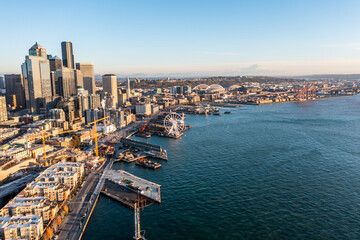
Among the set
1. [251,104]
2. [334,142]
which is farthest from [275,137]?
[251,104]

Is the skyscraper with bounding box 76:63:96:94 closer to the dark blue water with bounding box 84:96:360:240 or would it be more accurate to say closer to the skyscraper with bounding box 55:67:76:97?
the skyscraper with bounding box 55:67:76:97

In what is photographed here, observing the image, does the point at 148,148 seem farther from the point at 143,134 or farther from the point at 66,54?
the point at 66,54

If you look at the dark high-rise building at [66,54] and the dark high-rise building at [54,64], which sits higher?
the dark high-rise building at [66,54]

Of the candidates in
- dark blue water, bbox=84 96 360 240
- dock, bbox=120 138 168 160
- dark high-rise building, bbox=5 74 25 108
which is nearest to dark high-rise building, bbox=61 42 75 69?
dark high-rise building, bbox=5 74 25 108

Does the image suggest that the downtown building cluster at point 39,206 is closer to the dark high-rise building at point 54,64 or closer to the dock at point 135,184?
the dock at point 135,184

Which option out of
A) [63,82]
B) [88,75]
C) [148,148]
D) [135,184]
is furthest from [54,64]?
[135,184]

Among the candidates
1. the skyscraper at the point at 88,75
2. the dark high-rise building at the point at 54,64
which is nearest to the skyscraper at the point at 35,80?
the dark high-rise building at the point at 54,64

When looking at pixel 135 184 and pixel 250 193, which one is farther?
pixel 135 184
